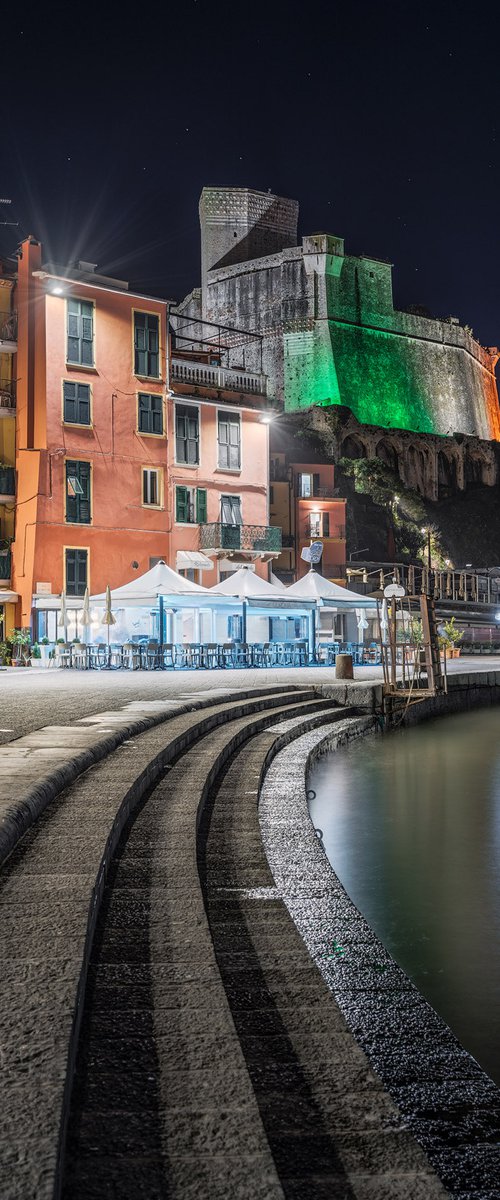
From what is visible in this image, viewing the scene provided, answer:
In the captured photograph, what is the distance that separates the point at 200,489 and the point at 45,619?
6.91m

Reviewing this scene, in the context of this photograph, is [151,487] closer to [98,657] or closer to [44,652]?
[44,652]

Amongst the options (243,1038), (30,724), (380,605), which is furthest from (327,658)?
(243,1038)

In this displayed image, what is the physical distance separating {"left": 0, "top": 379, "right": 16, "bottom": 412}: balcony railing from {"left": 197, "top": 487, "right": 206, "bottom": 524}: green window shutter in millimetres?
6169

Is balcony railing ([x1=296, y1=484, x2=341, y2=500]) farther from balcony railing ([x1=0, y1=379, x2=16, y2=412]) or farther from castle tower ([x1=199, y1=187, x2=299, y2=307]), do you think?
castle tower ([x1=199, y1=187, x2=299, y2=307])

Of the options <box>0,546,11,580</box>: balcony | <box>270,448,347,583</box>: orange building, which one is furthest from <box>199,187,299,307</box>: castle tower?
<box>0,546,11,580</box>: balcony

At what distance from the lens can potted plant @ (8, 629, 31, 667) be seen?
23031mm

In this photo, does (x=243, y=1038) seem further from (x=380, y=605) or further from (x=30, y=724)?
(x=380, y=605)

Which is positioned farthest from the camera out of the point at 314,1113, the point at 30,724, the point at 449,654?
the point at 449,654

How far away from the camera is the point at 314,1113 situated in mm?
2291

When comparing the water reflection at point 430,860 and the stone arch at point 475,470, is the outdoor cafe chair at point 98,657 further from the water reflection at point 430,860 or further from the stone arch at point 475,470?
the stone arch at point 475,470

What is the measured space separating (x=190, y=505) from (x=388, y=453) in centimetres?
3529

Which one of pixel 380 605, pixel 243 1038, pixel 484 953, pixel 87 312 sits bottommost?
pixel 484 953

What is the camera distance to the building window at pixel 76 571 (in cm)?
2595

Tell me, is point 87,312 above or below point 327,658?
above
